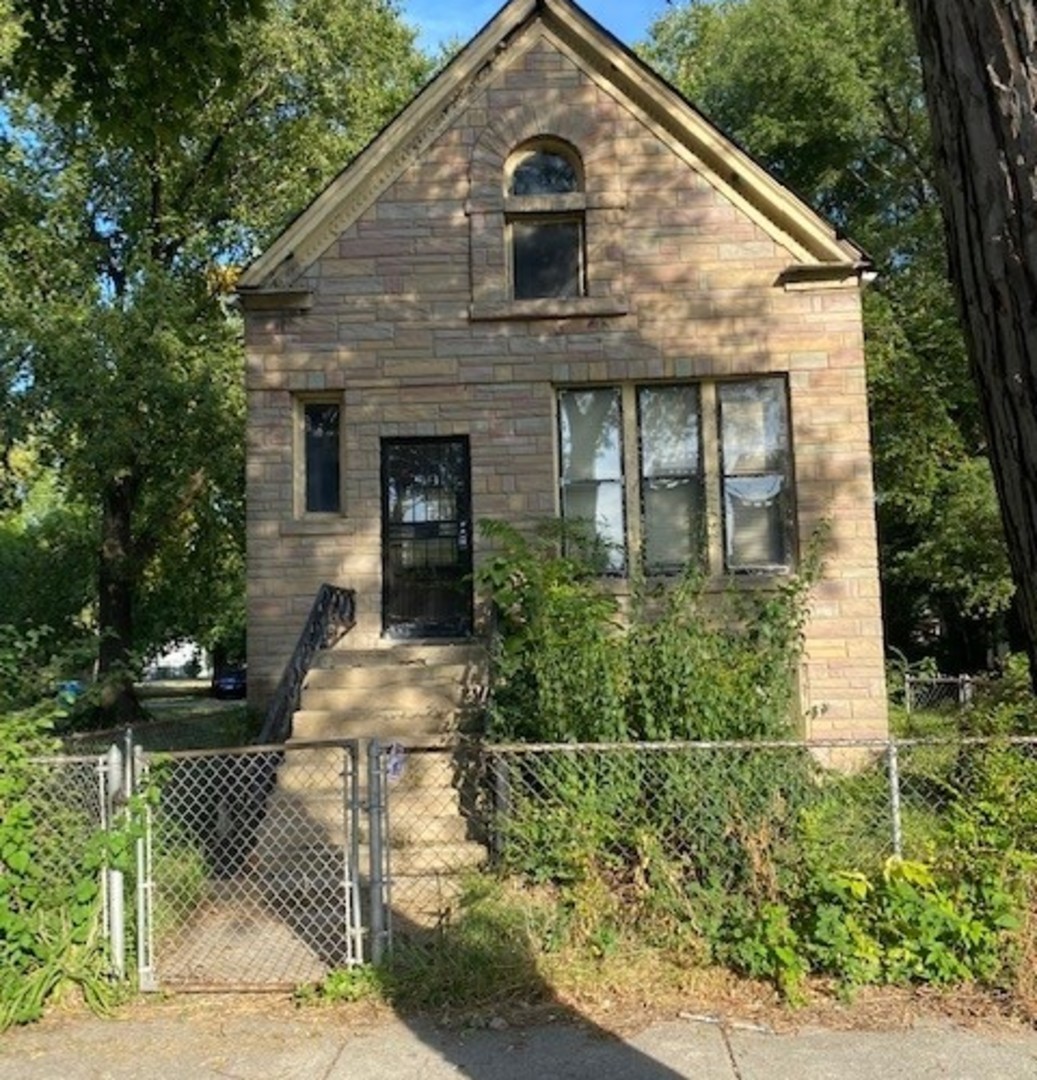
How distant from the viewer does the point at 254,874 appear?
7.58 metres

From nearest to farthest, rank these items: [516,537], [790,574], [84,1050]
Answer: [84,1050]
[516,537]
[790,574]

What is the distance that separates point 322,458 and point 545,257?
10.6 ft

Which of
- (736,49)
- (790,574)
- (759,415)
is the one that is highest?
(736,49)

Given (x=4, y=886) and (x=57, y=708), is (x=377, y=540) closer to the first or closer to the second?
(x=57, y=708)

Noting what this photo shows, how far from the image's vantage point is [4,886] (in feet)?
18.1

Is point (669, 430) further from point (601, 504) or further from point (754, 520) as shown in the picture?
point (754, 520)

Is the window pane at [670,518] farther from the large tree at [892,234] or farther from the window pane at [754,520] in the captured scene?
the large tree at [892,234]

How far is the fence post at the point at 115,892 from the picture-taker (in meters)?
5.68

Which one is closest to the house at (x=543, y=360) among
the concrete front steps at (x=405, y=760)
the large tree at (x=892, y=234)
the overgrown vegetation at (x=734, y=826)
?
the concrete front steps at (x=405, y=760)

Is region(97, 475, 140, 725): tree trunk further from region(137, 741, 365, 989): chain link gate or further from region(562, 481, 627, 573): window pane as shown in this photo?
region(137, 741, 365, 989): chain link gate

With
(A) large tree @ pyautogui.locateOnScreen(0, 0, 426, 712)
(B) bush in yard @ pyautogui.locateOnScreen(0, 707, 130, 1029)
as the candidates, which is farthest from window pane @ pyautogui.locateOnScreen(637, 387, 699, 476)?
(A) large tree @ pyautogui.locateOnScreen(0, 0, 426, 712)

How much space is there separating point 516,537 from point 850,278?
4.67 m

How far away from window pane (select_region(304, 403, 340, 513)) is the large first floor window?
7.94ft

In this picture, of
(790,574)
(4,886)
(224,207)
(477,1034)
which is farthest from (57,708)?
(224,207)
